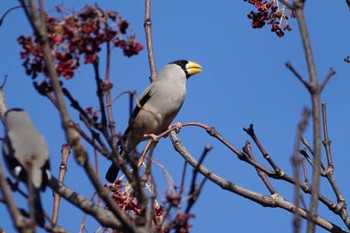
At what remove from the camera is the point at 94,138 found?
243 cm

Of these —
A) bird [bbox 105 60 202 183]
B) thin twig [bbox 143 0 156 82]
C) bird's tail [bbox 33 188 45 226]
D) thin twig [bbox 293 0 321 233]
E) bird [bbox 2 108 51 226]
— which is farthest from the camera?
bird [bbox 105 60 202 183]

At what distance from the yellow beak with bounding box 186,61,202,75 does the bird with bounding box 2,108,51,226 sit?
3.80 meters

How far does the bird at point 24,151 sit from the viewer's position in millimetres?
2838

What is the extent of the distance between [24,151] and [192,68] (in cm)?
407

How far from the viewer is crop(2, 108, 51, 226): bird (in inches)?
112

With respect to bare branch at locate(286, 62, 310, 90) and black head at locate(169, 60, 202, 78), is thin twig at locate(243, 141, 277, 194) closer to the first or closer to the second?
bare branch at locate(286, 62, 310, 90)

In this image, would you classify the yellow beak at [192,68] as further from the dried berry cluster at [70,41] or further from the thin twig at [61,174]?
the dried berry cluster at [70,41]

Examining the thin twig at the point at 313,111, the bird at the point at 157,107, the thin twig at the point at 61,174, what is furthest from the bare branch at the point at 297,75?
the bird at the point at 157,107

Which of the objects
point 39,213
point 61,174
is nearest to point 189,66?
point 61,174

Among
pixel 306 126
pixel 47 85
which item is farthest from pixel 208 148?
pixel 47 85

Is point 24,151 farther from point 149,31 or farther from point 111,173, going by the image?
point 111,173

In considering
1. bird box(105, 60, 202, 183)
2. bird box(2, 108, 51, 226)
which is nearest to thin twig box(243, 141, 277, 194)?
bird box(2, 108, 51, 226)

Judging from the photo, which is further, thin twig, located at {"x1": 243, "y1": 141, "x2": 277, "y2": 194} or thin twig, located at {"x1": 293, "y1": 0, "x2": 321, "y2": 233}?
thin twig, located at {"x1": 243, "y1": 141, "x2": 277, "y2": 194}

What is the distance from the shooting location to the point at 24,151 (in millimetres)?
2979
